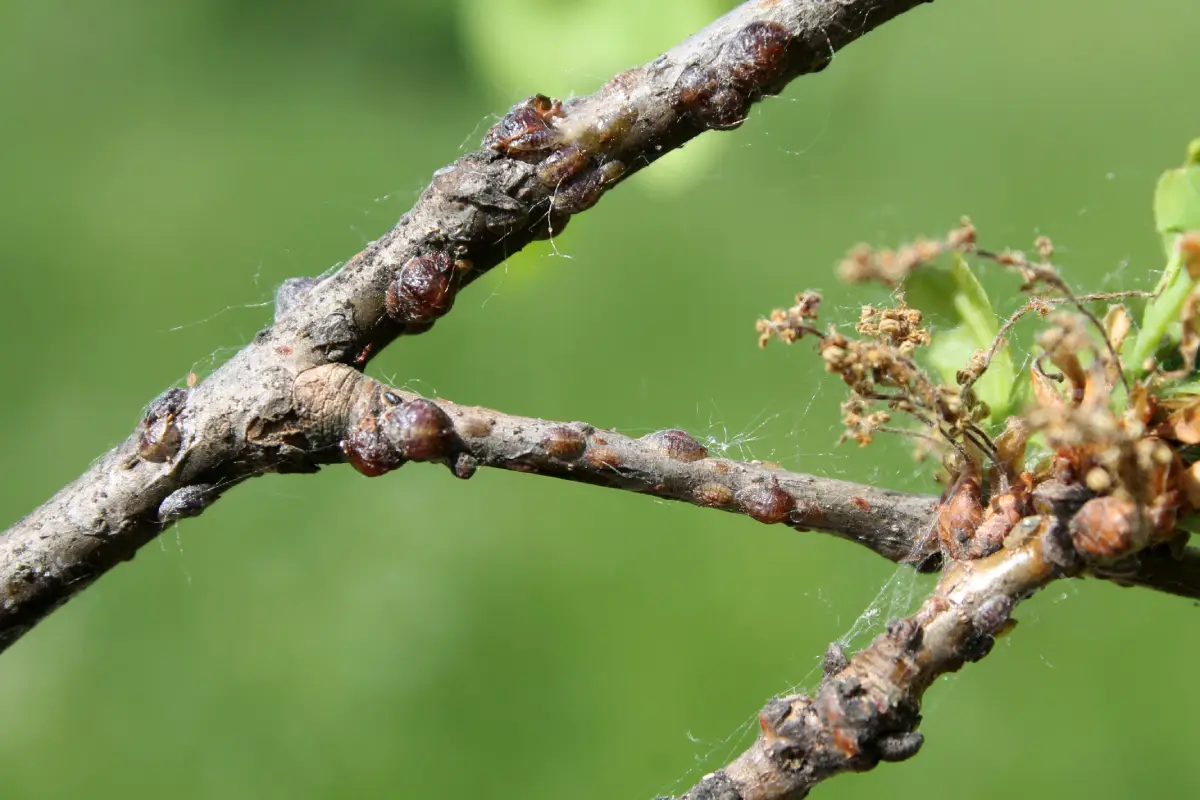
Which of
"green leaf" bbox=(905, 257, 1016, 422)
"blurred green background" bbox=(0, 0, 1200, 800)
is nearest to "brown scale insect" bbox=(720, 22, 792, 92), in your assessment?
"green leaf" bbox=(905, 257, 1016, 422)

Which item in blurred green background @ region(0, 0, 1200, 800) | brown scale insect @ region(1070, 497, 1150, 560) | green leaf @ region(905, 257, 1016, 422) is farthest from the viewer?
blurred green background @ region(0, 0, 1200, 800)

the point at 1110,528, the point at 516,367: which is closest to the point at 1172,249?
the point at 1110,528

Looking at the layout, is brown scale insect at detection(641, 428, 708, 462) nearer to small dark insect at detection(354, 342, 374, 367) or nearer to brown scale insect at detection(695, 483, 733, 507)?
brown scale insect at detection(695, 483, 733, 507)

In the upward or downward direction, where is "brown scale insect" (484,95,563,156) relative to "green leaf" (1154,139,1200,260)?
upward

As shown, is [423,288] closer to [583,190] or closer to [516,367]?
[583,190]

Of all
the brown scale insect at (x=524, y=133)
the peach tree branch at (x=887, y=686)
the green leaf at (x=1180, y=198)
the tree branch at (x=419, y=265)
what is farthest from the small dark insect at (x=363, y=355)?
the green leaf at (x=1180, y=198)

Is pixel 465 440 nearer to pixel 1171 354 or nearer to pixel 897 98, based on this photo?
pixel 1171 354

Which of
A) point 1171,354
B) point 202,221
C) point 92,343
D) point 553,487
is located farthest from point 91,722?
point 1171,354
